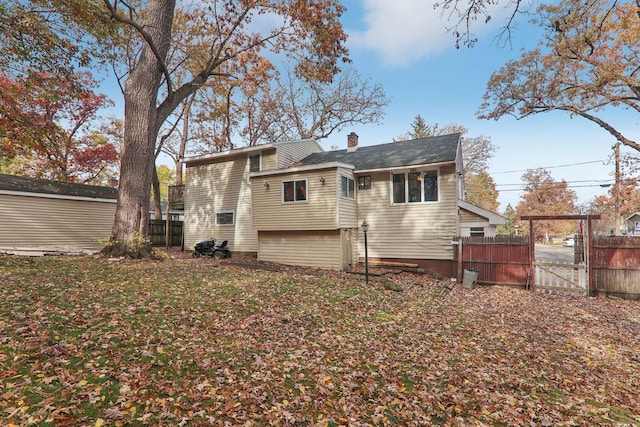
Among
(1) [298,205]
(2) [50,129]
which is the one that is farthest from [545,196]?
(2) [50,129]

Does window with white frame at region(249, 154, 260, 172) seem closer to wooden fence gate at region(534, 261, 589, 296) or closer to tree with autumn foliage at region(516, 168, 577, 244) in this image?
wooden fence gate at region(534, 261, 589, 296)

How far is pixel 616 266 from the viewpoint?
34.3 feet

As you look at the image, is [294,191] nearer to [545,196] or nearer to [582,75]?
[582,75]

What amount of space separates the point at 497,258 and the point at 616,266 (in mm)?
3641

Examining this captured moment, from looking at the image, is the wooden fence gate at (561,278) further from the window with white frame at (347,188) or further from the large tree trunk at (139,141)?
the large tree trunk at (139,141)

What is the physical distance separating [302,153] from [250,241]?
633cm

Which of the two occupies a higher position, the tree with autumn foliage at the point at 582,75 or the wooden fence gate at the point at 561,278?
the tree with autumn foliage at the point at 582,75

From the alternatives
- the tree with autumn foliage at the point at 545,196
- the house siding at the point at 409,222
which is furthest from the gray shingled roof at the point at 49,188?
the tree with autumn foliage at the point at 545,196

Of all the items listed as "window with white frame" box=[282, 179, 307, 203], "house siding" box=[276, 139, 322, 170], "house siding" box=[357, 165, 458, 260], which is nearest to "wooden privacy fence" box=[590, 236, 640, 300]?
"house siding" box=[357, 165, 458, 260]

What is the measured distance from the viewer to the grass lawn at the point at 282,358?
10.9 ft

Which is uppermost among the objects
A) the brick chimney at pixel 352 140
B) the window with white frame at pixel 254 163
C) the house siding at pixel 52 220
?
the brick chimney at pixel 352 140

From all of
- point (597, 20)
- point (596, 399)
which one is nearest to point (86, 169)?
point (596, 399)

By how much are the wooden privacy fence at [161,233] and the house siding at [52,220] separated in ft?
13.7

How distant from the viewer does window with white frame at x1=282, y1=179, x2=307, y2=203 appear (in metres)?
14.4
